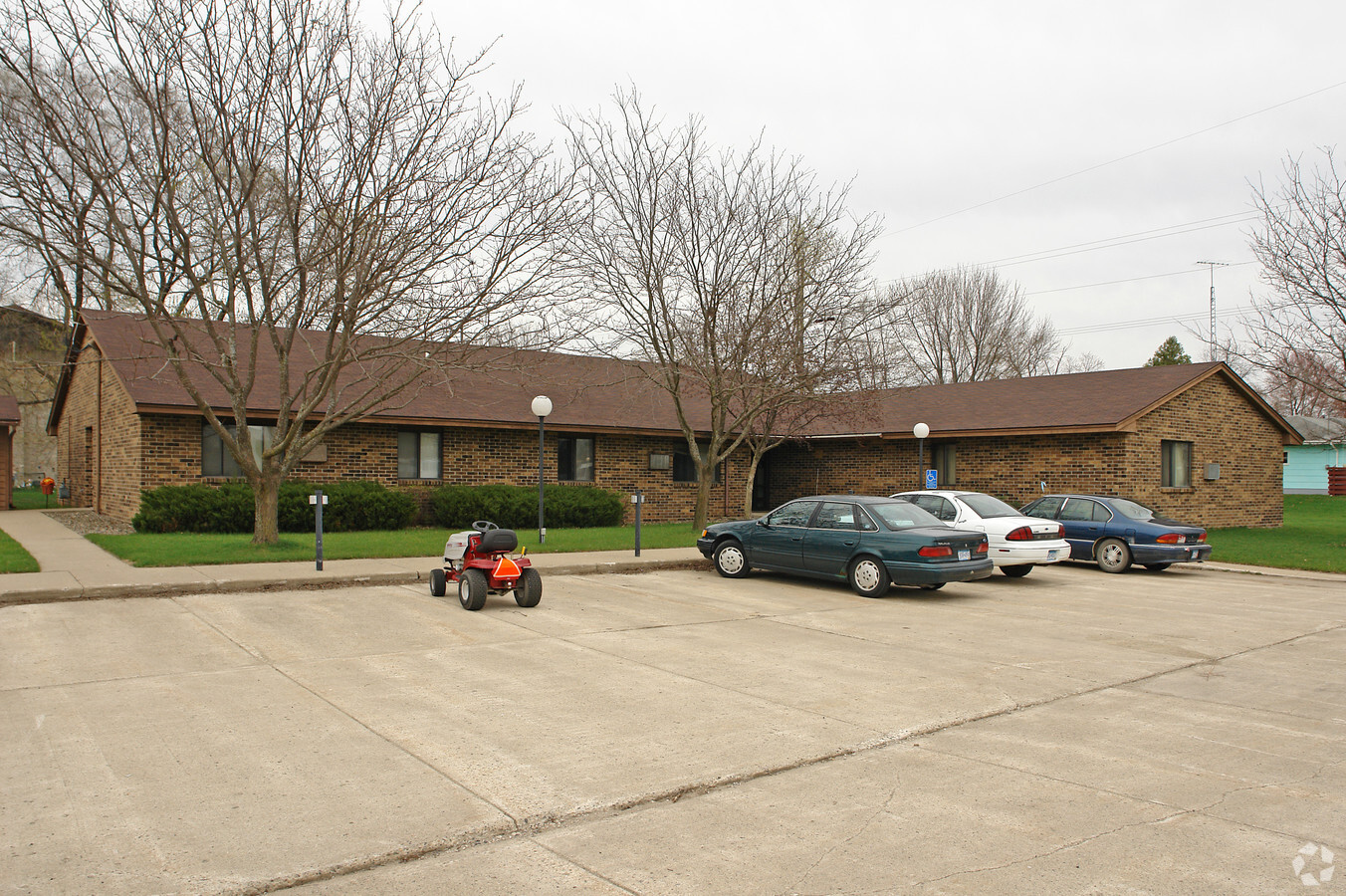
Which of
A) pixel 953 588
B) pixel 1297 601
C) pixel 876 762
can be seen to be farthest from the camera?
pixel 953 588

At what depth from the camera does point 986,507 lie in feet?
53.8

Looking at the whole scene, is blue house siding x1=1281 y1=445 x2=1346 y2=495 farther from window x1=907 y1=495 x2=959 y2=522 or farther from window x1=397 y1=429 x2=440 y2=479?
window x1=397 y1=429 x2=440 y2=479

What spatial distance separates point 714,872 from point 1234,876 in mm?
2256

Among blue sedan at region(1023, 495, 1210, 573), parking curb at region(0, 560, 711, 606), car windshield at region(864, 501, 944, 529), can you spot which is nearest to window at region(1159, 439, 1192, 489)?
blue sedan at region(1023, 495, 1210, 573)

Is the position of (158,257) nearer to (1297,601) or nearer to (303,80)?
(303,80)

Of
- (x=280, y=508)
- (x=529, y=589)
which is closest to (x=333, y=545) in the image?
(x=280, y=508)

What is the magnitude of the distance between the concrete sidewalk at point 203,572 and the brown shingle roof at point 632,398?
5.30 metres

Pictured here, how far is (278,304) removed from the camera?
17.6 metres

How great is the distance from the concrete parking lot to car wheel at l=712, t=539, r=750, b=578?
172 inches

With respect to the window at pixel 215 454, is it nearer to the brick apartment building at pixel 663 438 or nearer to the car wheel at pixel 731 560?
the brick apartment building at pixel 663 438

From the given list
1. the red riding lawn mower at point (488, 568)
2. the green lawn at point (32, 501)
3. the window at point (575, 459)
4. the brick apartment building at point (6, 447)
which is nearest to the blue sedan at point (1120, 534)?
the red riding lawn mower at point (488, 568)

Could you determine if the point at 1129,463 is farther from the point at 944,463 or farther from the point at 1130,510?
the point at 1130,510

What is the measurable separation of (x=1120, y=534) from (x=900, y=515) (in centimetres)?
599

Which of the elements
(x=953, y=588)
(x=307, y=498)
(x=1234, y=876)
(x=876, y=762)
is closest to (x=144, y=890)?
(x=876, y=762)
